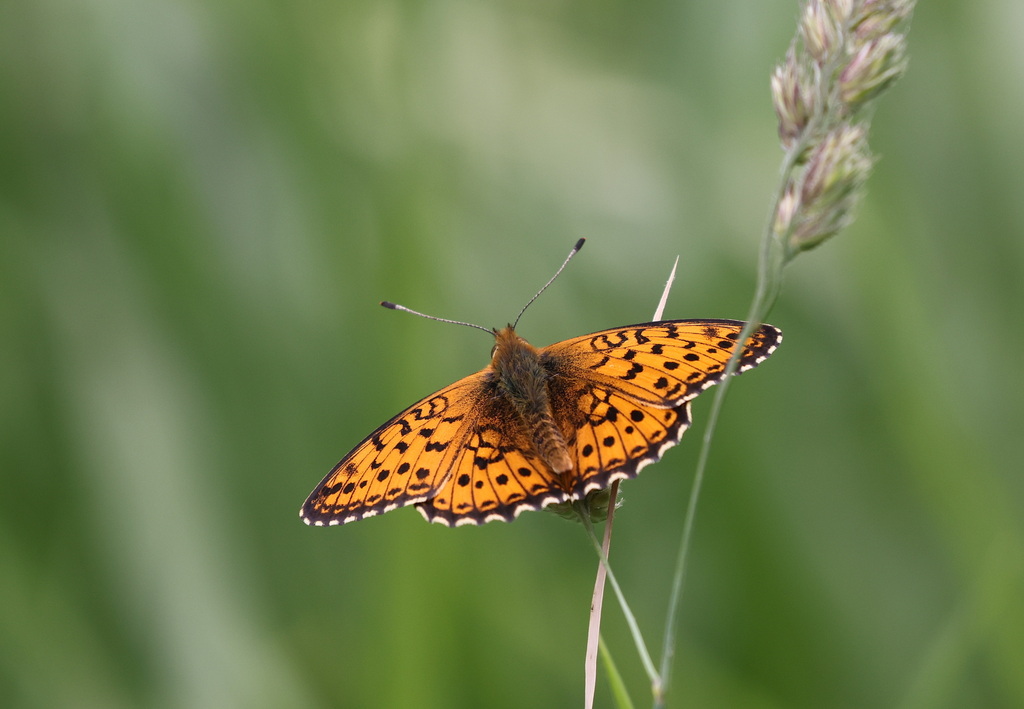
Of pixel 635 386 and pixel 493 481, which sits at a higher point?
pixel 635 386

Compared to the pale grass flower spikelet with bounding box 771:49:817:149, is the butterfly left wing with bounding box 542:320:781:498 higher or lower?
lower

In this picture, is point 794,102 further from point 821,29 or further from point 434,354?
point 434,354

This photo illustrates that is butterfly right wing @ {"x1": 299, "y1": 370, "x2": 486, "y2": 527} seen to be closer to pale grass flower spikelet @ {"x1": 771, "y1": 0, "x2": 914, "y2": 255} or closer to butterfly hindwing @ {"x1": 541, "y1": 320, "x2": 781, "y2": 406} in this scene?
butterfly hindwing @ {"x1": 541, "y1": 320, "x2": 781, "y2": 406}

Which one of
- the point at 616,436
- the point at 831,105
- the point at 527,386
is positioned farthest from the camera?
the point at 527,386

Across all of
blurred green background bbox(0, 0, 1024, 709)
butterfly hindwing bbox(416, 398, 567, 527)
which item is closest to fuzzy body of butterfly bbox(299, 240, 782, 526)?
butterfly hindwing bbox(416, 398, 567, 527)

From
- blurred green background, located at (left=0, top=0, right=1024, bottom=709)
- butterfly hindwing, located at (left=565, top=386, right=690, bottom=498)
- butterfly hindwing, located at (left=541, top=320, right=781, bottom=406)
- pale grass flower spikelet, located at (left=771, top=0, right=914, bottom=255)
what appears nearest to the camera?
pale grass flower spikelet, located at (left=771, top=0, right=914, bottom=255)

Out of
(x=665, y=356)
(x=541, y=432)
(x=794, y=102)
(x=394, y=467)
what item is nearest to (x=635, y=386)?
(x=665, y=356)

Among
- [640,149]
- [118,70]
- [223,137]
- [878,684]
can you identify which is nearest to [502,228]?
[640,149]
